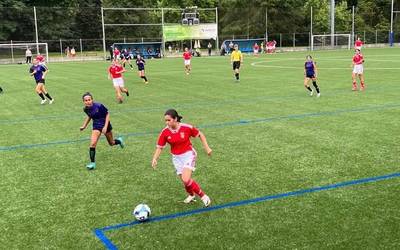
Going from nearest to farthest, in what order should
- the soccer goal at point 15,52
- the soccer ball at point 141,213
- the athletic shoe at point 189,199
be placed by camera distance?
the soccer ball at point 141,213 < the athletic shoe at point 189,199 < the soccer goal at point 15,52

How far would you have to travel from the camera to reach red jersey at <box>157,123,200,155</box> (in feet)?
22.8

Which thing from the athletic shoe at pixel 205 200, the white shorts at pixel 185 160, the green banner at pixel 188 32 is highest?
the green banner at pixel 188 32

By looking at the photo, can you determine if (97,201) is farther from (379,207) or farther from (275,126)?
(275,126)

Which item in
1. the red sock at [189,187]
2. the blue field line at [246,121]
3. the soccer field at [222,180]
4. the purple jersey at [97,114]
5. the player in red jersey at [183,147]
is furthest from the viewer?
the blue field line at [246,121]

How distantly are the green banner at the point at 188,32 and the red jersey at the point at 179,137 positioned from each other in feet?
165

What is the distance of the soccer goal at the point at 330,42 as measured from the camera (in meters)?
66.2

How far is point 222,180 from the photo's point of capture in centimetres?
848

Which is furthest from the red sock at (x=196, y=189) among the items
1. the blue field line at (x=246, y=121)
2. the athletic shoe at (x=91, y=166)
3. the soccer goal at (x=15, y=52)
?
the soccer goal at (x=15, y=52)

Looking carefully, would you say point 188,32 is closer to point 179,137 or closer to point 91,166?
point 91,166

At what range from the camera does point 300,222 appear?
21.1 ft

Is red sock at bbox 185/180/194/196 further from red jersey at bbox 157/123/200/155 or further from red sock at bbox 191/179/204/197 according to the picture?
red jersey at bbox 157/123/200/155

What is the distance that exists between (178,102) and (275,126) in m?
6.34

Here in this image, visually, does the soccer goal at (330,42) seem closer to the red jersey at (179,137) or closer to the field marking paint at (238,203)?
the field marking paint at (238,203)

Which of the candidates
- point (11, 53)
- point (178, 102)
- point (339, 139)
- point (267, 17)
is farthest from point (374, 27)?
point (339, 139)
